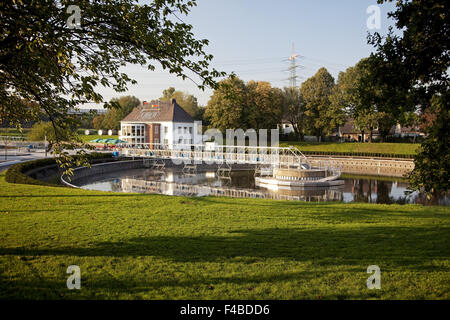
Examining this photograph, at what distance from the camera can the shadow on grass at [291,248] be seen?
610 centimetres

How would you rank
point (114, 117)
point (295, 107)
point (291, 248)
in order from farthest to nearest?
point (114, 117) < point (295, 107) < point (291, 248)

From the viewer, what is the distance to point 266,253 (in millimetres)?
6352

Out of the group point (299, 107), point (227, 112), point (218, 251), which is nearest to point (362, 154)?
point (299, 107)

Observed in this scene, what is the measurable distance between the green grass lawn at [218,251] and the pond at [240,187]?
10850mm

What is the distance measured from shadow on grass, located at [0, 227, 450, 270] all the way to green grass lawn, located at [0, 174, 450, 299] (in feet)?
0.07

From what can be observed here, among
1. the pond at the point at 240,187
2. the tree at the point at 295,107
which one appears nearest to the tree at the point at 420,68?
the pond at the point at 240,187

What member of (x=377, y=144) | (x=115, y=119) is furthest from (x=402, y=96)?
(x=115, y=119)

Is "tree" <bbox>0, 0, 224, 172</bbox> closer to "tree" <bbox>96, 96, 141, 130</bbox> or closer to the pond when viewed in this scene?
the pond

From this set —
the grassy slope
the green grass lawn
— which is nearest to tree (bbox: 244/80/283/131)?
the grassy slope

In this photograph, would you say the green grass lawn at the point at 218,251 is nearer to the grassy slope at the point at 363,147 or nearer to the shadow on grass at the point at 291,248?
the shadow on grass at the point at 291,248

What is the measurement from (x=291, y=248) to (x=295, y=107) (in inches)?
2010

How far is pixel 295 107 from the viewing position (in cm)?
5572

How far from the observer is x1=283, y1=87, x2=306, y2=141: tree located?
55.3 meters

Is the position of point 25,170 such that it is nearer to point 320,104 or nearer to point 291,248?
point 291,248
